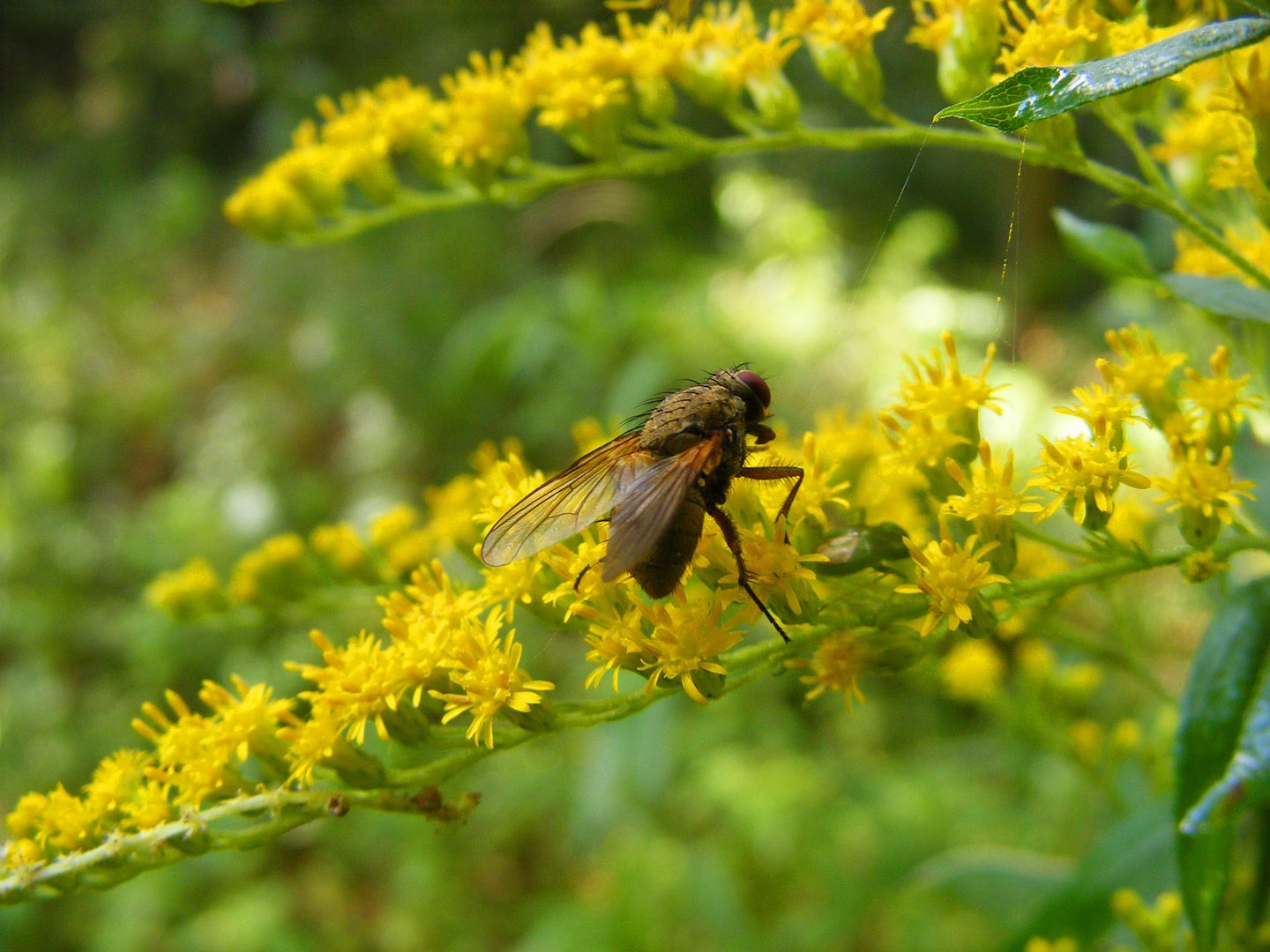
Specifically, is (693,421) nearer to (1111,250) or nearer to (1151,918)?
(1111,250)

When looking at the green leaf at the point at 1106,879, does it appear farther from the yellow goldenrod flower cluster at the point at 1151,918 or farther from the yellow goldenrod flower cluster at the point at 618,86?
the yellow goldenrod flower cluster at the point at 618,86

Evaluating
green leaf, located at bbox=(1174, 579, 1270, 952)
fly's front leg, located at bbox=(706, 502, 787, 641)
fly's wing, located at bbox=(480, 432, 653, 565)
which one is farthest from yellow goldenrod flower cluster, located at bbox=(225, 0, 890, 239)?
green leaf, located at bbox=(1174, 579, 1270, 952)

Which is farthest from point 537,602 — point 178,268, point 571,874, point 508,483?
point 178,268

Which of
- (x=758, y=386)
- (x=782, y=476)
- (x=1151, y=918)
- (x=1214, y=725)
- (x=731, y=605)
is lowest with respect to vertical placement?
(x=1151, y=918)

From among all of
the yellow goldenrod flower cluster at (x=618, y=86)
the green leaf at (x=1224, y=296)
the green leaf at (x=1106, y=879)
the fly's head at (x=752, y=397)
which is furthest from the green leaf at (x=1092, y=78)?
the green leaf at (x=1106, y=879)

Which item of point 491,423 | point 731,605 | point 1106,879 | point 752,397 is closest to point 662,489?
point 731,605

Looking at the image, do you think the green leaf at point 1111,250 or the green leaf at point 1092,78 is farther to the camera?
the green leaf at point 1111,250
